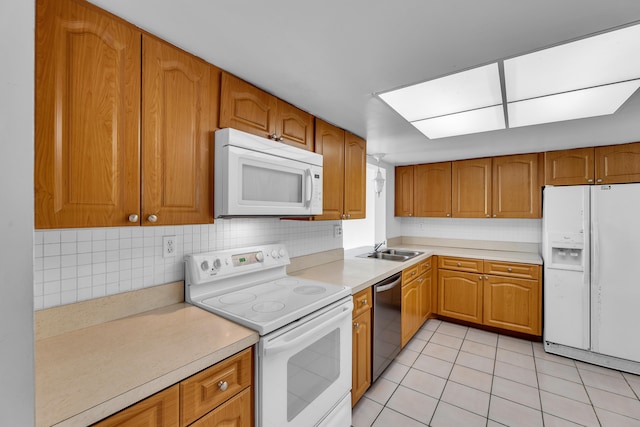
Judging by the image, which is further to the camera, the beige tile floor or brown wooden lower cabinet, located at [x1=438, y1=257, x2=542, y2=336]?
brown wooden lower cabinet, located at [x1=438, y1=257, x2=542, y2=336]

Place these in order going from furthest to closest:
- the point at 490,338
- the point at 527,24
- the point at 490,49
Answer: the point at 490,338 → the point at 490,49 → the point at 527,24

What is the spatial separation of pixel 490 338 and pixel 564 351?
596 mm

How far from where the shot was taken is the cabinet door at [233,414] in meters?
0.98

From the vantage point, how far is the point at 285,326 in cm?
128

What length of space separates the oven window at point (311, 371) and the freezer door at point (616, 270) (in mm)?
2519

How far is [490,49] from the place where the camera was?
117 centimetres

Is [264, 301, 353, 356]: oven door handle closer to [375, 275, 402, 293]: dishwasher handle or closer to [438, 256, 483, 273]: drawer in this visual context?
[375, 275, 402, 293]: dishwasher handle

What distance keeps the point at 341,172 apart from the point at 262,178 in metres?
0.94

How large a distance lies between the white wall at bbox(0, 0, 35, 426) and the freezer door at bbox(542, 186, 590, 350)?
348 centimetres

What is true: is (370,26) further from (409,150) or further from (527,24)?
(409,150)

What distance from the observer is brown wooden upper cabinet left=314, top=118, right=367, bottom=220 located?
2.10 meters

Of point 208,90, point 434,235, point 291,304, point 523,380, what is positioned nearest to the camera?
point 208,90

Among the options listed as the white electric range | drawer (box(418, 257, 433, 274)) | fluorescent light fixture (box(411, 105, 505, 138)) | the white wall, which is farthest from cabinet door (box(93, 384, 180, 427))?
drawer (box(418, 257, 433, 274))

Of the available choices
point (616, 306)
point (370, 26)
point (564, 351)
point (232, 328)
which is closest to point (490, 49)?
point (370, 26)
